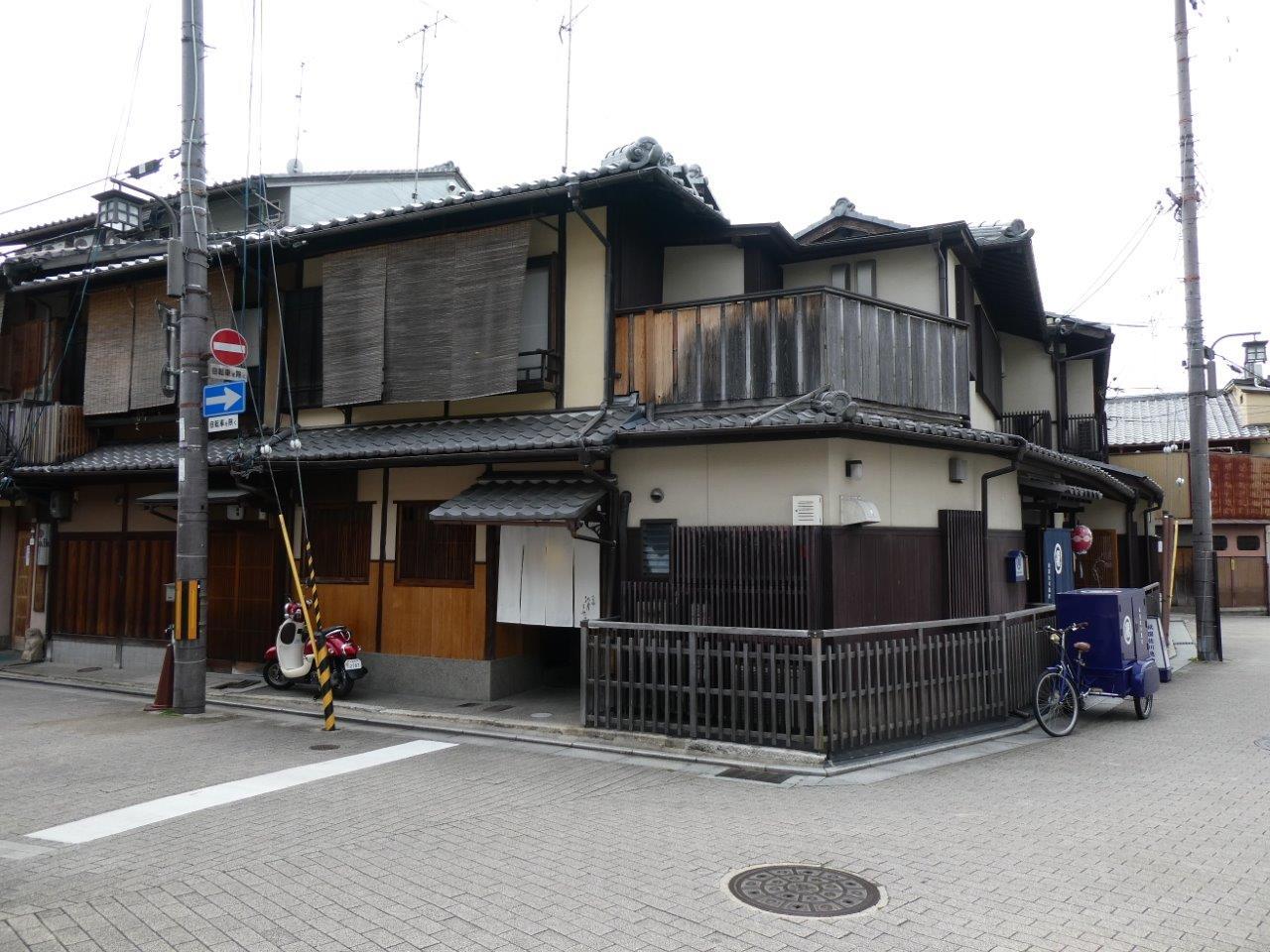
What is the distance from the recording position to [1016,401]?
20.2 meters

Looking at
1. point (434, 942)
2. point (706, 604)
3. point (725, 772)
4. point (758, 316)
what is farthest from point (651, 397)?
point (434, 942)

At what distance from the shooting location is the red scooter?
12180 millimetres

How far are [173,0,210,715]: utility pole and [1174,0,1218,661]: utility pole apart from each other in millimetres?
18330

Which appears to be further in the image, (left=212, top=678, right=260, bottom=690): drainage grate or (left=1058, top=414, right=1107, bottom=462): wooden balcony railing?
(left=1058, top=414, right=1107, bottom=462): wooden balcony railing

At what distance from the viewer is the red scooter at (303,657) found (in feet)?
40.0

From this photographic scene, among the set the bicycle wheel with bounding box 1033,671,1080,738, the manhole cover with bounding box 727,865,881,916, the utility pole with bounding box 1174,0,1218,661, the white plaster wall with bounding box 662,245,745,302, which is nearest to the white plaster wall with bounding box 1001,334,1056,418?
the utility pole with bounding box 1174,0,1218,661

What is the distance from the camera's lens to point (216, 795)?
25.3ft

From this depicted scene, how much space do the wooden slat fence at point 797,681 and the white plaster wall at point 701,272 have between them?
560cm

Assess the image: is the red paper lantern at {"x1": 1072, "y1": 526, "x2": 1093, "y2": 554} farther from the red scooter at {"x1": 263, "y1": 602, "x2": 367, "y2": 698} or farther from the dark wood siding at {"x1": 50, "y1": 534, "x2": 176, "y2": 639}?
the dark wood siding at {"x1": 50, "y1": 534, "x2": 176, "y2": 639}

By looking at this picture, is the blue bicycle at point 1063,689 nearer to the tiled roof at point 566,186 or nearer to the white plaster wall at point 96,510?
the tiled roof at point 566,186

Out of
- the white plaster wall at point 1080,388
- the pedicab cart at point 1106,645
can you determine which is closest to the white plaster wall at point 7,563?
the pedicab cart at point 1106,645

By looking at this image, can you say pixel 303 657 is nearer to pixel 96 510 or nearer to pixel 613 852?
pixel 96 510

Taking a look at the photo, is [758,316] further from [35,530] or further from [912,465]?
[35,530]

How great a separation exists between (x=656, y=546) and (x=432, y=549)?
3840mm
